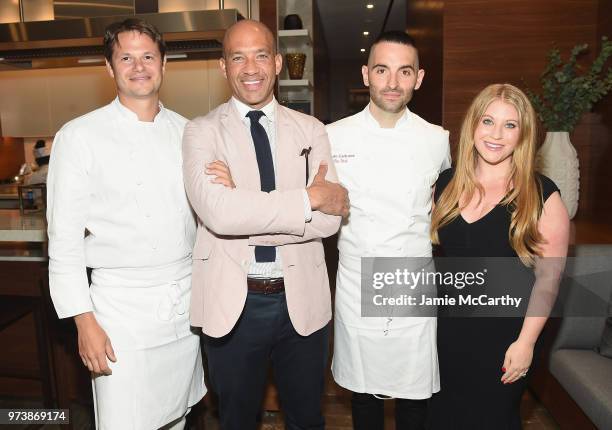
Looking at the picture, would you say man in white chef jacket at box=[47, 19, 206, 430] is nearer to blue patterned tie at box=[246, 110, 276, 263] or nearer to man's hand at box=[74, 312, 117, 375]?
man's hand at box=[74, 312, 117, 375]

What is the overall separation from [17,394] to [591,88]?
139 inches

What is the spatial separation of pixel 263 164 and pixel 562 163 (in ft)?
7.24

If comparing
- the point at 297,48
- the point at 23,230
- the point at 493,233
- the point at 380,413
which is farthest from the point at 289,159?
the point at 297,48

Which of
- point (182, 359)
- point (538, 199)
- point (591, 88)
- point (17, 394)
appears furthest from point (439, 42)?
point (17, 394)

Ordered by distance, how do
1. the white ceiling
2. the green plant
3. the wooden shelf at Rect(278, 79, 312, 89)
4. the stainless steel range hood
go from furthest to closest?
1. the white ceiling
2. the wooden shelf at Rect(278, 79, 312, 89)
3. the stainless steel range hood
4. the green plant

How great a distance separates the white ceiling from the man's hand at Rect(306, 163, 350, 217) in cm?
454

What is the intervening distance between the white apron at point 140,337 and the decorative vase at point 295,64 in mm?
2356

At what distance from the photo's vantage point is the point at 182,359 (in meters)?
1.51

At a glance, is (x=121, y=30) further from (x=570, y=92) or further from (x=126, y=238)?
(x=570, y=92)

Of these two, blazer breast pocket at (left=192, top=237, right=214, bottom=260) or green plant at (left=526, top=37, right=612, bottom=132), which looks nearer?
blazer breast pocket at (left=192, top=237, right=214, bottom=260)

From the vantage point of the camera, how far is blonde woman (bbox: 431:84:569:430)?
1.40 m

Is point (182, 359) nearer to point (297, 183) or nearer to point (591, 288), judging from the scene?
point (297, 183)

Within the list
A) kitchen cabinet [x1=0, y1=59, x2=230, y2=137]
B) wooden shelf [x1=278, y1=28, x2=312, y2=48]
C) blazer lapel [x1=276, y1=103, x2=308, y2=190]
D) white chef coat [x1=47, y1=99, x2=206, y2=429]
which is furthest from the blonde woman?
kitchen cabinet [x1=0, y1=59, x2=230, y2=137]

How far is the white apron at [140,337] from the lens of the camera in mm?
1398
